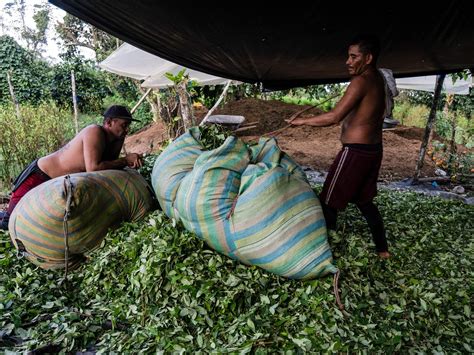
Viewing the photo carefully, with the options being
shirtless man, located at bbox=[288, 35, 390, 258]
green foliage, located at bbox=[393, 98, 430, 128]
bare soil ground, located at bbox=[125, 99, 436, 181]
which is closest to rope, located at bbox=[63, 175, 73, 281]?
shirtless man, located at bbox=[288, 35, 390, 258]

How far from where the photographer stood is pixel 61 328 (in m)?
1.69

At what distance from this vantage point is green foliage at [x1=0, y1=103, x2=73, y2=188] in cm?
490

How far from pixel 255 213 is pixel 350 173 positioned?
2.44ft

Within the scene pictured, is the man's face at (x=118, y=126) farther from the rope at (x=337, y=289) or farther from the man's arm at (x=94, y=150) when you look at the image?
the rope at (x=337, y=289)

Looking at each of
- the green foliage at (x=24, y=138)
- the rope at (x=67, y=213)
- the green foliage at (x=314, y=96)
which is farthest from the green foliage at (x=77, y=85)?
the rope at (x=67, y=213)

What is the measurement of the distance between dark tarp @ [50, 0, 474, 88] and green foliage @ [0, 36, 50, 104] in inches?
415

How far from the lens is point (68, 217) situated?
208cm

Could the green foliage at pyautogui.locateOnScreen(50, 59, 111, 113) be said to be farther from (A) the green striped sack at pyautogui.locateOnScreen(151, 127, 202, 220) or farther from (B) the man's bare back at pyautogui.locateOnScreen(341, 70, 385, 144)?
(B) the man's bare back at pyautogui.locateOnScreen(341, 70, 385, 144)

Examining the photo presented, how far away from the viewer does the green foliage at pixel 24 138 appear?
490cm

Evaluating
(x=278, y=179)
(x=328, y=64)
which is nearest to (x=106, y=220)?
(x=278, y=179)

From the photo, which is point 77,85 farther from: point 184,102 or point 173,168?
point 173,168

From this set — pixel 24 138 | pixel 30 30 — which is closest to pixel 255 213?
pixel 24 138

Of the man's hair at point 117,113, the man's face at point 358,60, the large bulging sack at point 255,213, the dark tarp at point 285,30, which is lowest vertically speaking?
the large bulging sack at point 255,213

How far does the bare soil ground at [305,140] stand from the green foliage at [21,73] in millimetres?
4613
